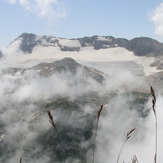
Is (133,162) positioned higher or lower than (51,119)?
lower

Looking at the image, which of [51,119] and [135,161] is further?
[135,161]

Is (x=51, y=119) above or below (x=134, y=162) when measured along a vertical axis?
above

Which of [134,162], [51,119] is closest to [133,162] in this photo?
[134,162]

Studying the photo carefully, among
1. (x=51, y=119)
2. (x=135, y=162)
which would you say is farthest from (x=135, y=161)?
(x=51, y=119)

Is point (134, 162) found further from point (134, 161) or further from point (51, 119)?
point (51, 119)

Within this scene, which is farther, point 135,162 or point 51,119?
point 135,162

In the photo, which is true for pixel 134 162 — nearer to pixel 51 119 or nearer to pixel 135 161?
pixel 135 161
